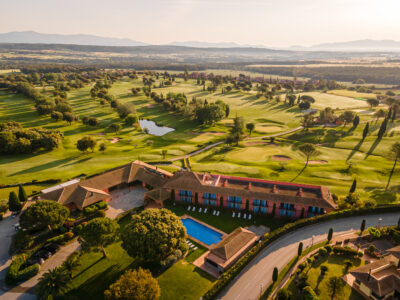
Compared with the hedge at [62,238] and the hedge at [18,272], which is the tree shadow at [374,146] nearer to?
the hedge at [62,238]

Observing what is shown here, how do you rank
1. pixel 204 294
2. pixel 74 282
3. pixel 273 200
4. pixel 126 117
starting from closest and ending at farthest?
pixel 204 294
pixel 74 282
pixel 273 200
pixel 126 117

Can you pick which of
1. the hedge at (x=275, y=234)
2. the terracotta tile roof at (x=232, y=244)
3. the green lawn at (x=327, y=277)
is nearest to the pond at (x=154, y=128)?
the terracotta tile roof at (x=232, y=244)

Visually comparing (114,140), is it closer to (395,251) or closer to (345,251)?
(345,251)

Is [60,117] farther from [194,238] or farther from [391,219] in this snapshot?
[391,219]

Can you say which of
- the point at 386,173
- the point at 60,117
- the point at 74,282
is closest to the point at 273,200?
the point at 74,282

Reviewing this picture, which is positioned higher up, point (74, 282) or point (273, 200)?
point (273, 200)
